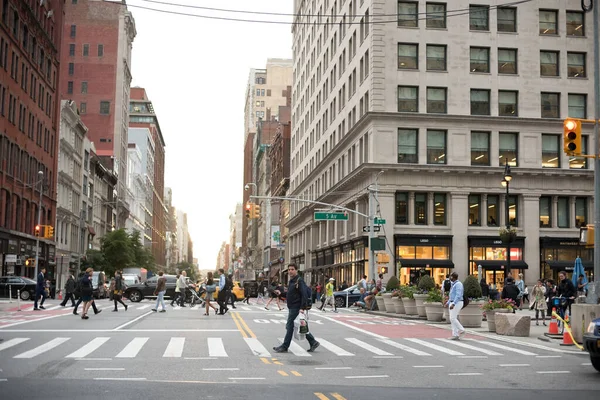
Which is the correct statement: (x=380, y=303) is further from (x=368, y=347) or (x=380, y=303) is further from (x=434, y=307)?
(x=368, y=347)

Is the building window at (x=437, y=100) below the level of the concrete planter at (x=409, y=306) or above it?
above

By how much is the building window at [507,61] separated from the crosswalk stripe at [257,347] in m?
40.9

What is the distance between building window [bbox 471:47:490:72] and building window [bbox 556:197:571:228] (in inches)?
448

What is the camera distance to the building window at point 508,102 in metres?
54.1

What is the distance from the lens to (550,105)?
179ft

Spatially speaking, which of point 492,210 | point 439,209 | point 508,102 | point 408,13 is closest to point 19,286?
point 439,209

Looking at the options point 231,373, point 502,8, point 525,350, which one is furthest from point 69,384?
point 502,8

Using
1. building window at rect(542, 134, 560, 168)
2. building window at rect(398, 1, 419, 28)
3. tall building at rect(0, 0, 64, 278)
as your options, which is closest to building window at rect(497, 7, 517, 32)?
building window at rect(398, 1, 419, 28)

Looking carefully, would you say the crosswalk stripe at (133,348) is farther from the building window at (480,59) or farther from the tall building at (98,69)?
the tall building at (98,69)

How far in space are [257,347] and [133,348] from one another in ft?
9.55

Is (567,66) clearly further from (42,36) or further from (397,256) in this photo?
(42,36)

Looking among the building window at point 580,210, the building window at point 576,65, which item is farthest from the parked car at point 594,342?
the building window at point 576,65

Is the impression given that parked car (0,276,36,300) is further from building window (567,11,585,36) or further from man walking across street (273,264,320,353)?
building window (567,11,585,36)

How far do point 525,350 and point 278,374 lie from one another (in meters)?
7.88
